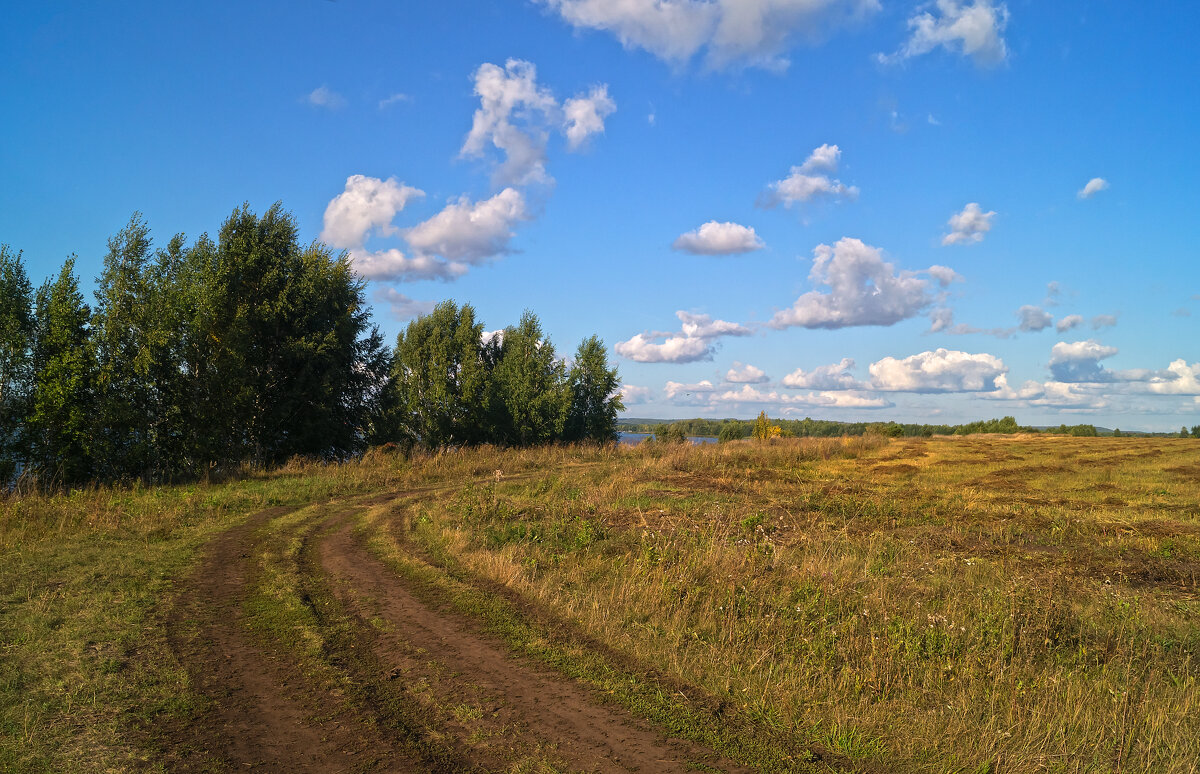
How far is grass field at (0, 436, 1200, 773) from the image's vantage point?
14.2ft

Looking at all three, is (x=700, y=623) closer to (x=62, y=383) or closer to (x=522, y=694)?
(x=522, y=694)

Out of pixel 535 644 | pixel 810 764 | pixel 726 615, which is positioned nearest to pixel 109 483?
pixel 535 644

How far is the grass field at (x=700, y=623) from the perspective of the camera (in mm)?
4332

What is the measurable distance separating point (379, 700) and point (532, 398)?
3207cm

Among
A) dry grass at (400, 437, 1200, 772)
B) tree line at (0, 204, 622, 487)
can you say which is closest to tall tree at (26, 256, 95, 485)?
tree line at (0, 204, 622, 487)

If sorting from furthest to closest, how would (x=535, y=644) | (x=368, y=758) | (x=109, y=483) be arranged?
(x=109, y=483), (x=535, y=644), (x=368, y=758)

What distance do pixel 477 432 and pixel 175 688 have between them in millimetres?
31354

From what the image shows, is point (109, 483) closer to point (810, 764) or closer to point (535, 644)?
point (535, 644)

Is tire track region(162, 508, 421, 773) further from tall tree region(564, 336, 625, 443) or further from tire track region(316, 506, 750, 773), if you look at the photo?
tall tree region(564, 336, 625, 443)

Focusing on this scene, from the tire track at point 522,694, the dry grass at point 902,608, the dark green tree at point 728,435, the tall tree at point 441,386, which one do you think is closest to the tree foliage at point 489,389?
the tall tree at point 441,386

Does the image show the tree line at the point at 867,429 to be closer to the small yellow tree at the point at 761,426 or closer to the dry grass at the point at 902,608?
the small yellow tree at the point at 761,426

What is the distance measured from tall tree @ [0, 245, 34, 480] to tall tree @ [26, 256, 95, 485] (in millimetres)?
251

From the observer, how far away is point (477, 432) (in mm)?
35906

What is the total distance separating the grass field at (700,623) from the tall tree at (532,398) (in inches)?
876
